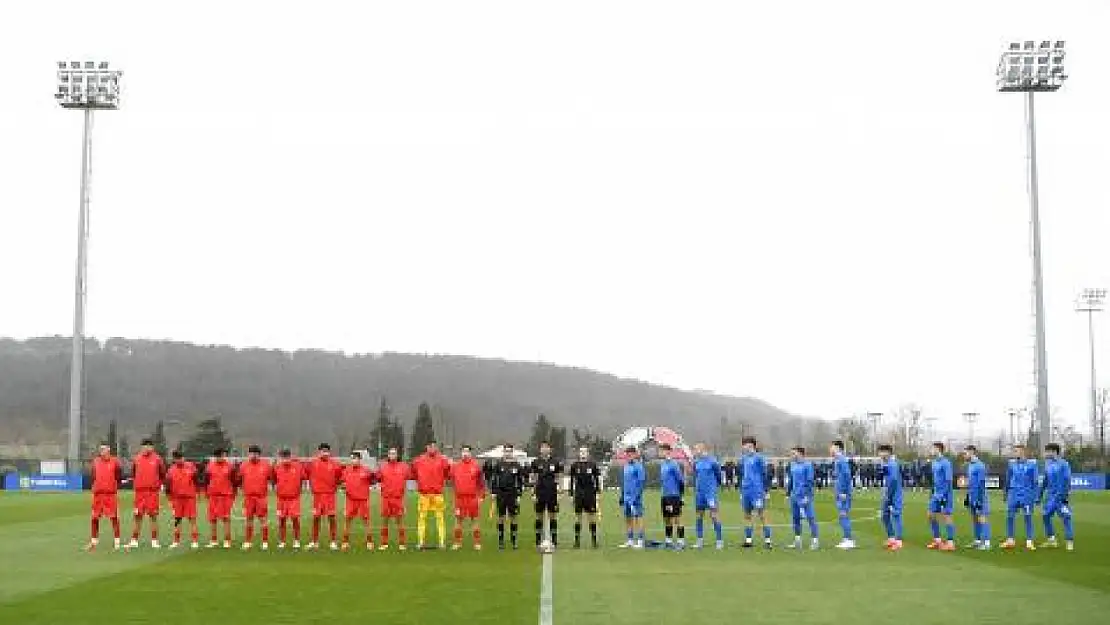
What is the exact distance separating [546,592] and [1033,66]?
4972cm

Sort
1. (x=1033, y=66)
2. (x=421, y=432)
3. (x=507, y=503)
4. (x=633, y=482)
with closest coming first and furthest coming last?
1. (x=633, y=482)
2. (x=507, y=503)
3. (x=1033, y=66)
4. (x=421, y=432)

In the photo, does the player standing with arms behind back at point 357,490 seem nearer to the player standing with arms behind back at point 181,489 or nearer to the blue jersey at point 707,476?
the player standing with arms behind back at point 181,489

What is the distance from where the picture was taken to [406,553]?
909 inches

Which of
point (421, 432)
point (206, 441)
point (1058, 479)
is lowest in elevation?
point (206, 441)

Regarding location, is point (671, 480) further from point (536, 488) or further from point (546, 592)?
point (546, 592)

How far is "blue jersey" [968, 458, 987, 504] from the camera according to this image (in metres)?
24.3

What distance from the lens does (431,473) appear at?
24422 mm

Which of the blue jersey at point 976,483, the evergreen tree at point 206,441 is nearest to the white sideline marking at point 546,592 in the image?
the blue jersey at point 976,483

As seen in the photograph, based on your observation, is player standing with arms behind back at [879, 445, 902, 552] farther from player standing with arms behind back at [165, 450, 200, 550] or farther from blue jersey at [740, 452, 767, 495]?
player standing with arms behind back at [165, 450, 200, 550]

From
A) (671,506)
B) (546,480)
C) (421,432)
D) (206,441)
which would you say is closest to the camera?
(546,480)

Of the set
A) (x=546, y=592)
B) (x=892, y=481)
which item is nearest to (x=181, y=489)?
(x=546, y=592)

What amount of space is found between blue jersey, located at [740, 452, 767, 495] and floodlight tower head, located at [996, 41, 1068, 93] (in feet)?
133

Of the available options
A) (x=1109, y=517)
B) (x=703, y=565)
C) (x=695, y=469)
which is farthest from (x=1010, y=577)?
(x=1109, y=517)

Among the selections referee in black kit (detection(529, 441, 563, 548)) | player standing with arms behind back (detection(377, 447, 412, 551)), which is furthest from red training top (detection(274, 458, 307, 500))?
referee in black kit (detection(529, 441, 563, 548))
